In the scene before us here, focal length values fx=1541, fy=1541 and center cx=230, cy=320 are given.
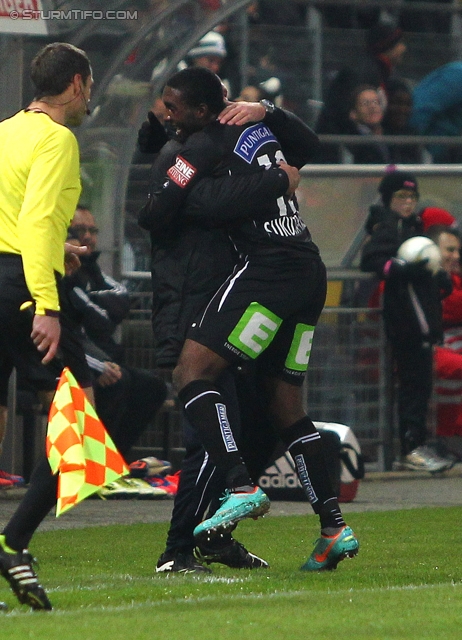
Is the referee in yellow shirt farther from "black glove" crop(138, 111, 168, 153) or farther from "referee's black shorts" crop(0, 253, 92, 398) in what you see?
"black glove" crop(138, 111, 168, 153)

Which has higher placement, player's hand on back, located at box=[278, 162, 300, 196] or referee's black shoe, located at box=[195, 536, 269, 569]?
player's hand on back, located at box=[278, 162, 300, 196]

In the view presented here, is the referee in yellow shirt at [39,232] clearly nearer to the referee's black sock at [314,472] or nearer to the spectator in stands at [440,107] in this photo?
the referee's black sock at [314,472]

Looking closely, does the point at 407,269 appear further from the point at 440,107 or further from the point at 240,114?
the point at 240,114

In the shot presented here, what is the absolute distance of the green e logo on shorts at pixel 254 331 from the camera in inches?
233

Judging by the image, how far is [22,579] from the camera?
16.1 ft

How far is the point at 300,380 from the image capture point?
620 centimetres

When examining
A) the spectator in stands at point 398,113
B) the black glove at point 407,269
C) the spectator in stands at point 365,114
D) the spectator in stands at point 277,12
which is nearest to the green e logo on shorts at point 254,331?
the black glove at point 407,269

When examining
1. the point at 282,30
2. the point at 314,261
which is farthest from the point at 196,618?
the point at 282,30

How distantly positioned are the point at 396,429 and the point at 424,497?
63.6 inches

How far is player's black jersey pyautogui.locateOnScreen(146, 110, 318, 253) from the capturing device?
5.94 meters

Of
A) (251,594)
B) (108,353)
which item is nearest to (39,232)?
(251,594)

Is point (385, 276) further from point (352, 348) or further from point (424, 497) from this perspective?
point (424, 497)

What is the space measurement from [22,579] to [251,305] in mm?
1562

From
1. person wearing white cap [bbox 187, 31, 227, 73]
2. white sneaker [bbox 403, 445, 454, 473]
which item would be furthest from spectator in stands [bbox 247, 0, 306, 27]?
white sneaker [bbox 403, 445, 454, 473]
